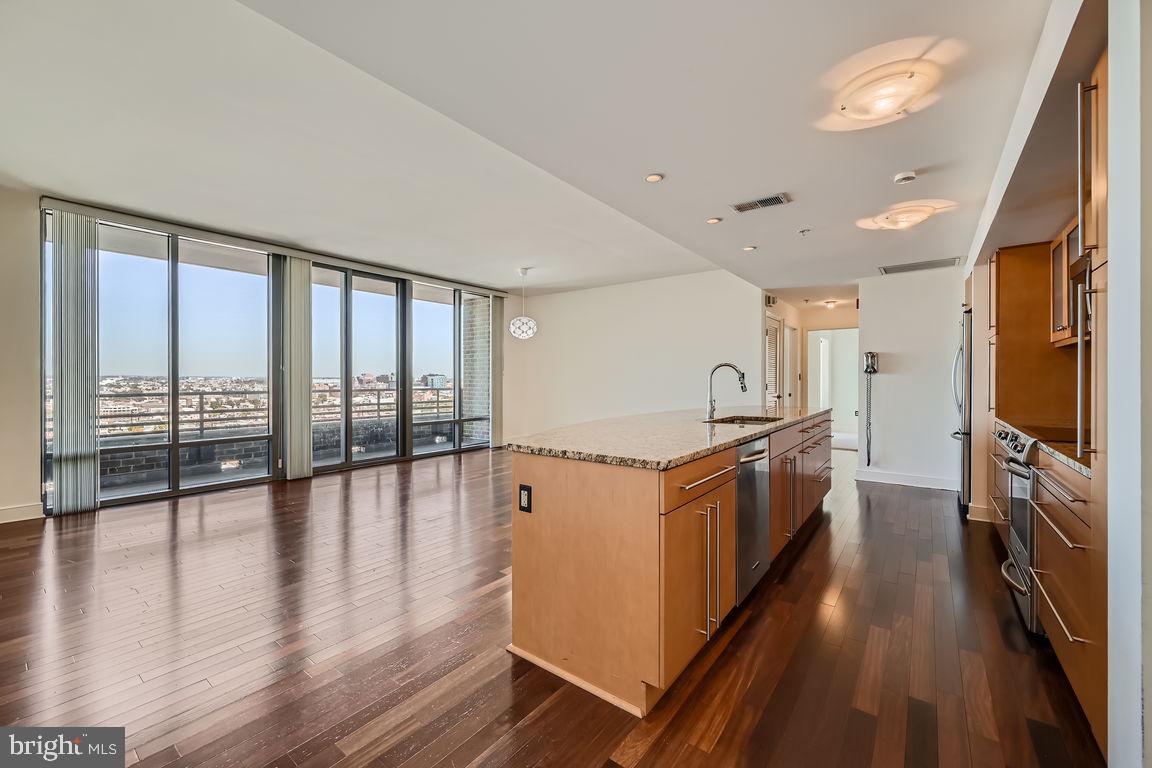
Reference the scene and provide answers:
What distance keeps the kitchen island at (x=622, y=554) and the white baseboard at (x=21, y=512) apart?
4.87 m

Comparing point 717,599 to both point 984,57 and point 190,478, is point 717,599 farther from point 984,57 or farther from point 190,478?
point 190,478

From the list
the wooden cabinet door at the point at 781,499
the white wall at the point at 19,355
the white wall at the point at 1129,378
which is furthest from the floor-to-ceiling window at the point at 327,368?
the white wall at the point at 1129,378

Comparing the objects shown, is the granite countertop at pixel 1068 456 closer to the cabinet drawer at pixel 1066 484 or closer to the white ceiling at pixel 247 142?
the cabinet drawer at pixel 1066 484

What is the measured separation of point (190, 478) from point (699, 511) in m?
5.62

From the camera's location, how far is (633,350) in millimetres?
7805

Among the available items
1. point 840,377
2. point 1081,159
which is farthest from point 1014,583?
point 840,377

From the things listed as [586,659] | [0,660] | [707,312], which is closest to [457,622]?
[586,659]

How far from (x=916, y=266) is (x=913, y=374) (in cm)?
121

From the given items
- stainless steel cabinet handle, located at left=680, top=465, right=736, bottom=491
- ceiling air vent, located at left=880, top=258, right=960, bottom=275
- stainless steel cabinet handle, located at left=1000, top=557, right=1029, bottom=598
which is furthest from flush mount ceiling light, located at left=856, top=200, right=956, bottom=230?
stainless steel cabinet handle, located at left=680, top=465, right=736, bottom=491

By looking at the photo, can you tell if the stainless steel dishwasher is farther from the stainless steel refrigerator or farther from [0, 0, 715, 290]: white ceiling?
the stainless steel refrigerator

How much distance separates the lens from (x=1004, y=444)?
2.82 m

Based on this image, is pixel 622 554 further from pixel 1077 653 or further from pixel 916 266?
pixel 916 266

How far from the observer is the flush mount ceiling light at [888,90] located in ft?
6.28

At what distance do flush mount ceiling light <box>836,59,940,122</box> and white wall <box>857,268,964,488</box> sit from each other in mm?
4001
